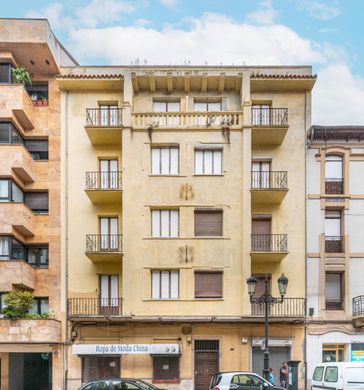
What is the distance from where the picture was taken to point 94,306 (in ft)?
94.2

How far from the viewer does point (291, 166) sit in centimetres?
2958

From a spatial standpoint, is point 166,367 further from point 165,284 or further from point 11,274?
point 11,274

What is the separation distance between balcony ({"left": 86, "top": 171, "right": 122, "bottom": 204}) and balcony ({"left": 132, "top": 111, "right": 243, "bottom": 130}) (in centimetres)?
288

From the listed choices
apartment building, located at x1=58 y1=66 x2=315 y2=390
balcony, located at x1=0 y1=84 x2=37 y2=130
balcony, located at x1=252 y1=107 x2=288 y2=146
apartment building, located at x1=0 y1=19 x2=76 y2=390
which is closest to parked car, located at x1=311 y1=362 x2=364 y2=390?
apartment building, located at x1=58 y1=66 x2=315 y2=390

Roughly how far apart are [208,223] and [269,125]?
227 inches

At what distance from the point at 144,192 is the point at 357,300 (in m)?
11.9

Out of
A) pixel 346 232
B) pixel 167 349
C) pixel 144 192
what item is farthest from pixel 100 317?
pixel 346 232

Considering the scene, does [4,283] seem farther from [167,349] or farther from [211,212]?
[211,212]

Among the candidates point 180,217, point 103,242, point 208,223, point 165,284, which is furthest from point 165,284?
point 103,242

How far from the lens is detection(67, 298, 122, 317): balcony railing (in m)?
28.5

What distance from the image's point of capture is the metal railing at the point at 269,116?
96.8ft

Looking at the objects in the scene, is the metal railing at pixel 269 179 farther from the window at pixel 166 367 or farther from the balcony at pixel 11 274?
the balcony at pixel 11 274

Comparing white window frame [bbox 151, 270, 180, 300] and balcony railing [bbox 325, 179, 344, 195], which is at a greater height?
balcony railing [bbox 325, 179, 344, 195]

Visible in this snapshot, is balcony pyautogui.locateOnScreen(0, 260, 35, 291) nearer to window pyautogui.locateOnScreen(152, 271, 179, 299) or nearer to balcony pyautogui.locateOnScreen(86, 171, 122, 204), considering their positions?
balcony pyautogui.locateOnScreen(86, 171, 122, 204)
